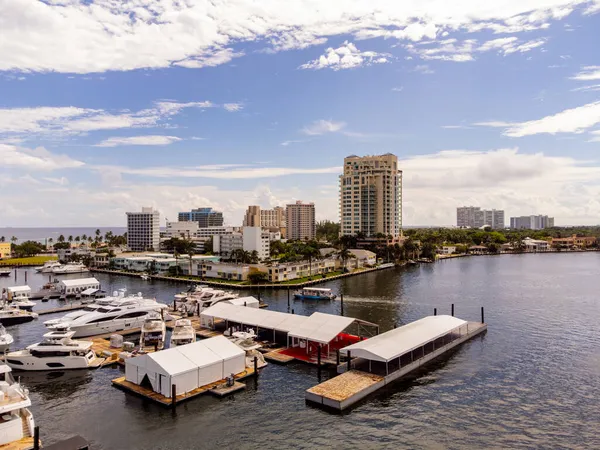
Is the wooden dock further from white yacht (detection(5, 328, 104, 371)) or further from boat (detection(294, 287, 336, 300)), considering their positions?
boat (detection(294, 287, 336, 300))

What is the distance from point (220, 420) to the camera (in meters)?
26.3

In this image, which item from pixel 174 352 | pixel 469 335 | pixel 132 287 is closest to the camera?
pixel 174 352

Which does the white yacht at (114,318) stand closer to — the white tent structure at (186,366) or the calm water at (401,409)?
the calm water at (401,409)

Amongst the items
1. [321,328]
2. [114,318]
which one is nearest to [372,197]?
[114,318]

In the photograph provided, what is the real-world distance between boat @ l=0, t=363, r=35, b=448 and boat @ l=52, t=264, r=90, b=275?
93.7 metres

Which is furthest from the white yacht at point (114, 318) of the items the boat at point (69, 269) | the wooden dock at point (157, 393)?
the boat at point (69, 269)

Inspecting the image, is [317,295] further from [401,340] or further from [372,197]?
[372,197]

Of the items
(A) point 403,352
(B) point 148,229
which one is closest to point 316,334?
Result: (A) point 403,352

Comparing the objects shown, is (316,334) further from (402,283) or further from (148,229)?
(148,229)

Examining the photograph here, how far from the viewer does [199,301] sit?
185 ft

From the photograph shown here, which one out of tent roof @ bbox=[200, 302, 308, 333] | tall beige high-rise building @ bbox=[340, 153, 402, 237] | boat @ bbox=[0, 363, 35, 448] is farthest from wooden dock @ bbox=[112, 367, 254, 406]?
tall beige high-rise building @ bbox=[340, 153, 402, 237]

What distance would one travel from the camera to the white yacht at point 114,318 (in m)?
45.7

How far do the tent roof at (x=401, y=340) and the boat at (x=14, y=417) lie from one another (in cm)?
2075

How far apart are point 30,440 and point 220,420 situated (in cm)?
986
